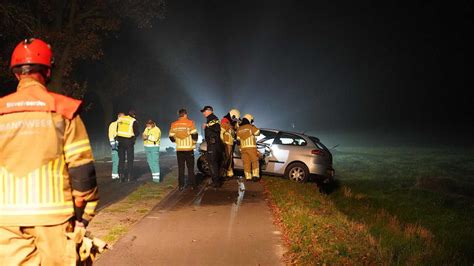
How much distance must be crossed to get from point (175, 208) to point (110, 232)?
Result: 214 centimetres

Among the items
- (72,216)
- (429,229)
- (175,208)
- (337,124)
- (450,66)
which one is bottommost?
(429,229)

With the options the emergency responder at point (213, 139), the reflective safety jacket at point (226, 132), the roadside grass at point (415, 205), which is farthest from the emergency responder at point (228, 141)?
the roadside grass at point (415, 205)

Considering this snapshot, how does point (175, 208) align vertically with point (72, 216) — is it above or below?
below

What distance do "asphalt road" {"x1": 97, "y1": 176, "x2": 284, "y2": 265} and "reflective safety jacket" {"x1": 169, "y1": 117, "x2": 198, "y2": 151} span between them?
4.98 ft

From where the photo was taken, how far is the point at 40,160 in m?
2.99

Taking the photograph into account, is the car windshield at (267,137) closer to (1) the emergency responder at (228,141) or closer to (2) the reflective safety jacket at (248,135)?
(1) the emergency responder at (228,141)

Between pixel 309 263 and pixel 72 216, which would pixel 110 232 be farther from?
pixel 72 216

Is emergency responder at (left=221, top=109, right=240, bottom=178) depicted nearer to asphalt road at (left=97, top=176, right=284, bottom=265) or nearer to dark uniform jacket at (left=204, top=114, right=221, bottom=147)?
dark uniform jacket at (left=204, top=114, right=221, bottom=147)

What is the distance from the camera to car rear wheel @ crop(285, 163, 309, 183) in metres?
13.6

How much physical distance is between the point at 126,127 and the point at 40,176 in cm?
979

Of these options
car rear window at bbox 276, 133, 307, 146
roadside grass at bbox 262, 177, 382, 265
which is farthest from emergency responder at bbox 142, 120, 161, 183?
roadside grass at bbox 262, 177, 382, 265

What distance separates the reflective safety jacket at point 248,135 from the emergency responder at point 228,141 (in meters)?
0.68

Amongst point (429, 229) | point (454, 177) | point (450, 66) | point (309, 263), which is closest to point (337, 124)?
point (450, 66)

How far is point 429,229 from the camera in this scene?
1012 cm
